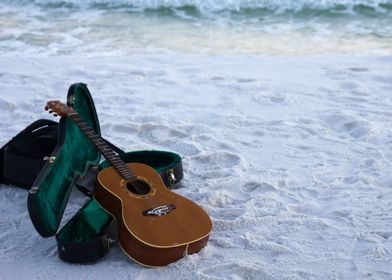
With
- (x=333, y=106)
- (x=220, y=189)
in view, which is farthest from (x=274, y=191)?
(x=333, y=106)

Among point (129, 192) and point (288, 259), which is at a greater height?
point (129, 192)

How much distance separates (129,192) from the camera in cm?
219

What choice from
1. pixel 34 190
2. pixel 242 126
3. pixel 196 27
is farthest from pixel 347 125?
pixel 196 27

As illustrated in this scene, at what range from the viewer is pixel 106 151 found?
2420 millimetres

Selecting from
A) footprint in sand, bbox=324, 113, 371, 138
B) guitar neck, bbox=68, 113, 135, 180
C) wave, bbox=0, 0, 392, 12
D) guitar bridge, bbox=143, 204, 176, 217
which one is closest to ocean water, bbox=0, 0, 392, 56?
wave, bbox=0, 0, 392, 12

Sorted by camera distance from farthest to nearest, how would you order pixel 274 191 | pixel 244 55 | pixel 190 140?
1. pixel 244 55
2. pixel 190 140
3. pixel 274 191

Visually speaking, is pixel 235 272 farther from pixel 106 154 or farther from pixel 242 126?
pixel 242 126

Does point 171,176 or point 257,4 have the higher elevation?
point 171,176

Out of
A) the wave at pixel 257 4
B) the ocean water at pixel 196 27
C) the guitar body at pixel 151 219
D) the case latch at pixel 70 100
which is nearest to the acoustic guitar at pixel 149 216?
the guitar body at pixel 151 219

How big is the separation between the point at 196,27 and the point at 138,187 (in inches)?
175

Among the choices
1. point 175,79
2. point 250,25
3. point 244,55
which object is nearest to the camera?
point 175,79

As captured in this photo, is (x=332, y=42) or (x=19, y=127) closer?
(x=19, y=127)

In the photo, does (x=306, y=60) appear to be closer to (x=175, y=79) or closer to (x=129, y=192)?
(x=175, y=79)

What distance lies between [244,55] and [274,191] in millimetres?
2537
